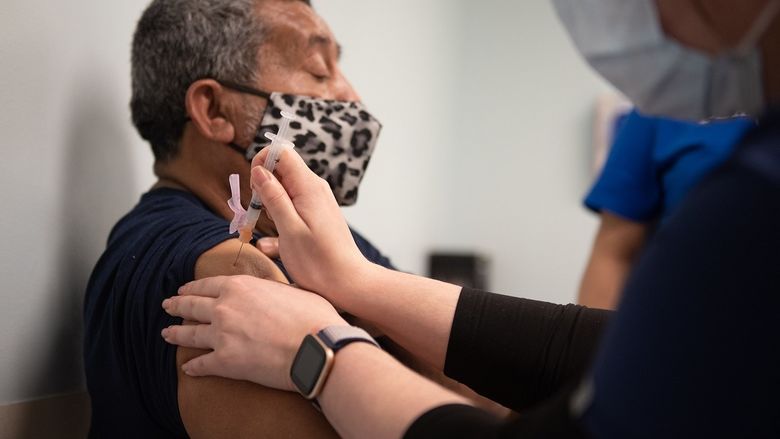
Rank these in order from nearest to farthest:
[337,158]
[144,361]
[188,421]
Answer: [188,421] → [144,361] → [337,158]

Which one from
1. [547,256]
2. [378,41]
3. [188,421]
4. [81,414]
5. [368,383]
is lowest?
[547,256]

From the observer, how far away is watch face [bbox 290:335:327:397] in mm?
873

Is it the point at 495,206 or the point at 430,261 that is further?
the point at 495,206

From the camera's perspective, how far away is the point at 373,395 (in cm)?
81

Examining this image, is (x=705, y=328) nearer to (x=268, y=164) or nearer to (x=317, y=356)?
(x=317, y=356)

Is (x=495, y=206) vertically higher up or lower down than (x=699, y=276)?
lower down

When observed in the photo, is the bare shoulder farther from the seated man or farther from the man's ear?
the man's ear

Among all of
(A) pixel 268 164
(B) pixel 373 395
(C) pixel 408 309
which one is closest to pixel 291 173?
(A) pixel 268 164

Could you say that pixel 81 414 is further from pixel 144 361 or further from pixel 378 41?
pixel 378 41

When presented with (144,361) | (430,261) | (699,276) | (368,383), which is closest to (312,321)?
(368,383)

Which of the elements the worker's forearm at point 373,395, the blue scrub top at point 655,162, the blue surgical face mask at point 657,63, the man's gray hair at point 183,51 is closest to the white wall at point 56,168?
the man's gray hair at point 183,51

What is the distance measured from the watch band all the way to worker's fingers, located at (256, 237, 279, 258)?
1.16ft

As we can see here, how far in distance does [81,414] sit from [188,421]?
51cm

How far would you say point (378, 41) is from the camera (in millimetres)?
2859
